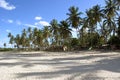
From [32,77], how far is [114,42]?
1362 inches

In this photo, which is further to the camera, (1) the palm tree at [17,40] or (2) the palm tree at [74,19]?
(1) the palm tree at [17,40]

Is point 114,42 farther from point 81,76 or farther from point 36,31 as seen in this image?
point 36,31

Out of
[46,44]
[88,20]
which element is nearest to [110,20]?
[88,20]

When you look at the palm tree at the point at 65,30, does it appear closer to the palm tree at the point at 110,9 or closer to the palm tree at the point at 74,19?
the palm tree at the point at 74,19

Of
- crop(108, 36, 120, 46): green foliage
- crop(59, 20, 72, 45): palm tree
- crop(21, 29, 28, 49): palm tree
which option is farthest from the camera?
crop(21, 29, 28, 49): palm tree

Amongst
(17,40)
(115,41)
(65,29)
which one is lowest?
(115,41)

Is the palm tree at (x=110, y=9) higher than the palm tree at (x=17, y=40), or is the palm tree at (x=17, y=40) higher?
the palm tree at (x=110, y=9)

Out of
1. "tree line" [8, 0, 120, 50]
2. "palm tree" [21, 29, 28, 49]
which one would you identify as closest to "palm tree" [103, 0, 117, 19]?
"tree line" [8, 0, 120, 50]

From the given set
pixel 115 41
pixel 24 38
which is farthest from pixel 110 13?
pixel 24 38

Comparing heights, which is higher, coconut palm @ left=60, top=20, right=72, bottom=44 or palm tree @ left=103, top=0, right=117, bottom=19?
palm tree @ left=103, top=0, right=117, bottom=19

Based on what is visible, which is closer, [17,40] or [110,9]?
[110,9]

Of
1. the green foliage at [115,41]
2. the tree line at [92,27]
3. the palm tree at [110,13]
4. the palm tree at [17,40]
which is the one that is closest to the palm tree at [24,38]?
the palm tree at [17,40]

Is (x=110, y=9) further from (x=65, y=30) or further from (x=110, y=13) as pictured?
(x=65, y=30)

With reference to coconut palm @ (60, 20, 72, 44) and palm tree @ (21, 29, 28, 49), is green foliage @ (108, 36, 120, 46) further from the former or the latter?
palm tree @ (21, 29, 28, 49)
